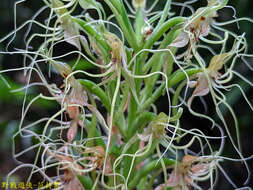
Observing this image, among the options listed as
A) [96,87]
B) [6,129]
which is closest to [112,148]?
[96,87]

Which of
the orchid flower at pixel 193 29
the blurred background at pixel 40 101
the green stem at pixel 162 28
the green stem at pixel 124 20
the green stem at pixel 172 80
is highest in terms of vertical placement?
the green stem at pixel 124 20

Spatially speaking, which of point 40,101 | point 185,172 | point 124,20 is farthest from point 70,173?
point 40,101

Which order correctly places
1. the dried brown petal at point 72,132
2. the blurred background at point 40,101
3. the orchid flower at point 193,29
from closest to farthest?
the orchid flower at point 193,29, the dried brown petal at point 72,132, the blurred background at point 40,101

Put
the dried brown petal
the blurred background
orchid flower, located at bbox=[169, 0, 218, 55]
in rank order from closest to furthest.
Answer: orchid flower, located at bbox=[169, 0, 218, 55] < the dried brown petal < the blurred background

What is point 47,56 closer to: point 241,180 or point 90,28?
point 90,28

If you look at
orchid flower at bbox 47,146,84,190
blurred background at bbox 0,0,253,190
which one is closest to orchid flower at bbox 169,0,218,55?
orchid flower at bbox 47,146,84,190

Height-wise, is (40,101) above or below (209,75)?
below

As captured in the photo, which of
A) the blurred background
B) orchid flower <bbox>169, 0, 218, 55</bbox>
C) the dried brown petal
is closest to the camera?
orchid flower <bbox>169, 0, 218, 55</bbox>

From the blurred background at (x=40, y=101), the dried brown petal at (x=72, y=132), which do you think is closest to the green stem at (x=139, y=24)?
the dried brown petal at (x=72, y=132)

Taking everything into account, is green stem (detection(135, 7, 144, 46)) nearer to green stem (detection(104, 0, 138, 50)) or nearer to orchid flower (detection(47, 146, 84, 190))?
green stem (detection(104, 0, 138, 50))

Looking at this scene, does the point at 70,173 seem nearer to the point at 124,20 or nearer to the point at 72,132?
the point at 72,132

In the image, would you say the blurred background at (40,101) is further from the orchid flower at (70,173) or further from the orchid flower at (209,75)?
the orchid flower at (209,75)

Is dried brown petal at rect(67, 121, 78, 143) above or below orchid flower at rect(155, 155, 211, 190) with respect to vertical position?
above
